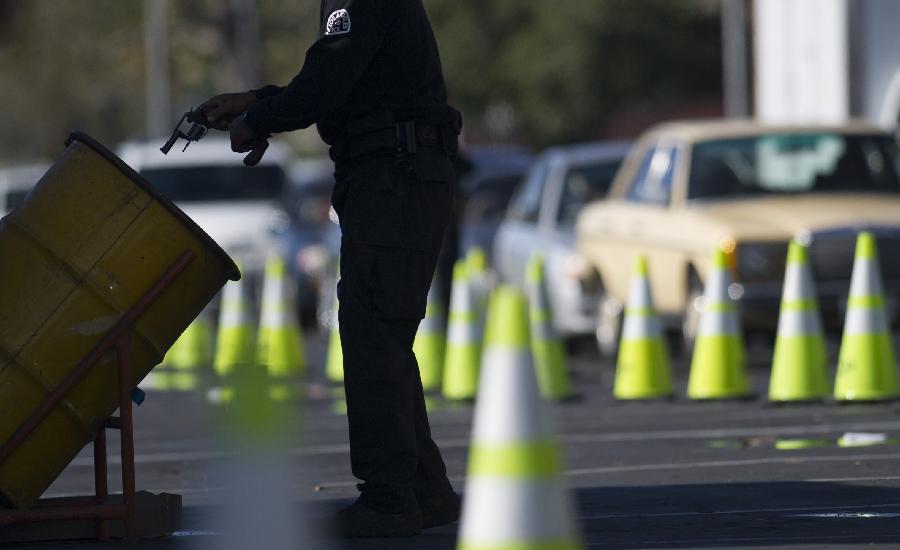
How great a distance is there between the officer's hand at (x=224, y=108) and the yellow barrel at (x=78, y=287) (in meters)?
0.33

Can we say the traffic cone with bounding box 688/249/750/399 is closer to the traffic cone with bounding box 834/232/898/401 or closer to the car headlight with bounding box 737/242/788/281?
the traffic cone with bounding box 834/232/898/401

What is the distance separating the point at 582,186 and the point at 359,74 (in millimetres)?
10875

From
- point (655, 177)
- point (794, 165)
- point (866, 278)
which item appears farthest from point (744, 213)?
point (866, 278)

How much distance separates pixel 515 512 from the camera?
4.33 m

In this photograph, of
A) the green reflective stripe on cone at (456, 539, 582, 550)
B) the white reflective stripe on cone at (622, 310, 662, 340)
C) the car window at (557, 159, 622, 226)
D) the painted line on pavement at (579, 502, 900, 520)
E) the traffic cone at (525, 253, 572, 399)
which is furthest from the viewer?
the car window at (557, 159, 622, 226)

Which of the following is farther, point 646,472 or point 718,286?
point 718,286

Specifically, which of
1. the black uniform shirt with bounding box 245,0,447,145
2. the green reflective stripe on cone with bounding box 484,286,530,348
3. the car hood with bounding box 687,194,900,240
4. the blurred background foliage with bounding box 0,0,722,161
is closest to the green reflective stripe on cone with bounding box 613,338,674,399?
the car hood with bounding box 687,194,900,240

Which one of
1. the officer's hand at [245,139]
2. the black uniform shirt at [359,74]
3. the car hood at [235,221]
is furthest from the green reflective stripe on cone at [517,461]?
the car hood at [235,221]

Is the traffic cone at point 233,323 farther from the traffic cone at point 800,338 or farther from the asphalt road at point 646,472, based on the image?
the traffic cone at point 800,338

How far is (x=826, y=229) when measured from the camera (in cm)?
1352

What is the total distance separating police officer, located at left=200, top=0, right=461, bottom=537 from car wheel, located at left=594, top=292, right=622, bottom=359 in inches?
318

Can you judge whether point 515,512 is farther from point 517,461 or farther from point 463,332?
point 463,332

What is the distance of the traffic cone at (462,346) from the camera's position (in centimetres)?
1299

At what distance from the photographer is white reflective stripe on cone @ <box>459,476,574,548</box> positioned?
4.33 m
